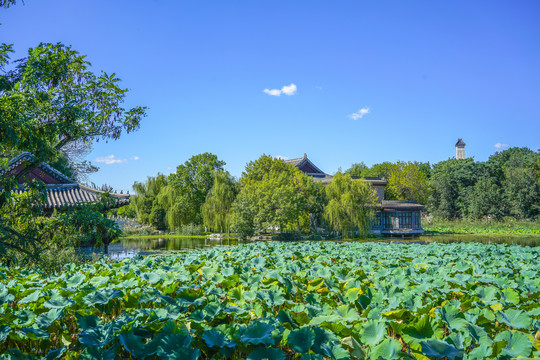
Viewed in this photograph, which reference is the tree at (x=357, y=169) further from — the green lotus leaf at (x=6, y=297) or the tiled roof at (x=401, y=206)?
the green lotus leaf at (x=6, y=297)

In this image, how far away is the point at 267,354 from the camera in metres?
1.74

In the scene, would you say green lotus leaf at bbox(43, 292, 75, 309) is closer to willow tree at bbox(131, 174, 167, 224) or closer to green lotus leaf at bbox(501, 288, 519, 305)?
green lotus leaf at bbox(501, 288, 519, 305)

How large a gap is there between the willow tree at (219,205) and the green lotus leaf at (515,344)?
2385 cm

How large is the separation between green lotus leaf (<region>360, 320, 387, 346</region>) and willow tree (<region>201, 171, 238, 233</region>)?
77.7 ft

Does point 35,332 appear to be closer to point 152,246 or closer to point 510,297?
point 510,297

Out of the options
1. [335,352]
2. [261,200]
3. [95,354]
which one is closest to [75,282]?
[95,354]

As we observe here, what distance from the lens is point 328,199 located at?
24219 mm

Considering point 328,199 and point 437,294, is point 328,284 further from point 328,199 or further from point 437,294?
point 328,199

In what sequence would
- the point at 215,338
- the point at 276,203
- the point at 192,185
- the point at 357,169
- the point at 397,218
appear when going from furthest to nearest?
the point at 357,169
the point at 192,185
the point at 397,218
the point at 276,203
the point at 215,338

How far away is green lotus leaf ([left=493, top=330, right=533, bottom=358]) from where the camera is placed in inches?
67.0

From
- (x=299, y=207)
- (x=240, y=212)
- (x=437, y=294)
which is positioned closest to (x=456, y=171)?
(x=299, y=207)

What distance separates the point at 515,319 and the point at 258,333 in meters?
1.54

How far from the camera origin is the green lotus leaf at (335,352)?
167 centimetres

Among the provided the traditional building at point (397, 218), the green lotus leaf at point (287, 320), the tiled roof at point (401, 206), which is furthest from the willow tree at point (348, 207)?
the green lotus leaf at point (287, 320)
